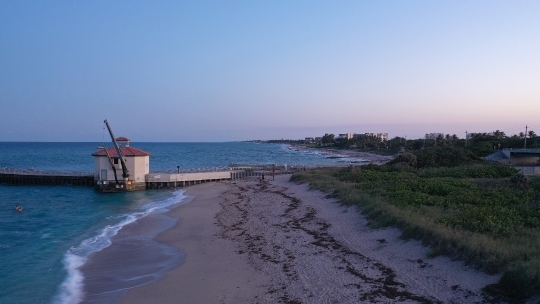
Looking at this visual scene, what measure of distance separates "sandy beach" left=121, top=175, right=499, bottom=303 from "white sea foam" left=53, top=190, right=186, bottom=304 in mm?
1845

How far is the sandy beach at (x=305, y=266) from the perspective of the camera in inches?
424

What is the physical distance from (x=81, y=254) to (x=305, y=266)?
9742 millimetres

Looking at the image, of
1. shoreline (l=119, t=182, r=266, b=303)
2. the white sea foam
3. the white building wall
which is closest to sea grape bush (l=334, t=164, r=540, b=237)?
shoreline (l=119, t=182, r=266, b=303)

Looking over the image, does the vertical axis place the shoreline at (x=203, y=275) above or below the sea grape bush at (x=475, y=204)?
below

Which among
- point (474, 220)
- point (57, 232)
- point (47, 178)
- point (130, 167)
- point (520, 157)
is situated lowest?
point (57, 232)

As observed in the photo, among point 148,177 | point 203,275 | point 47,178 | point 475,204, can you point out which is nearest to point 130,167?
point 148,177

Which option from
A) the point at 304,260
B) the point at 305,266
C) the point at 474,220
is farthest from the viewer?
the point at 474,220

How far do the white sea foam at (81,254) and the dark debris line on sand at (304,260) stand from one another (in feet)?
18.0

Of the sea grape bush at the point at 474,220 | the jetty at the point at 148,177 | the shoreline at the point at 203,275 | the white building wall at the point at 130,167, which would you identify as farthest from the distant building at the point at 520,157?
the shoreline at the point at 203,275

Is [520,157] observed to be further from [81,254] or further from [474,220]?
[81,254]

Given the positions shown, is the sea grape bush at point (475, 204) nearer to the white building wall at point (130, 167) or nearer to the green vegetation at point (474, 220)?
the green vegetation at point (474, 220)

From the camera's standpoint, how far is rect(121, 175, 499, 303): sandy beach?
10.8 m

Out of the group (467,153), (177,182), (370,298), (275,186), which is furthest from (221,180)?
(370,298)

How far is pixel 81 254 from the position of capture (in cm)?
1739
